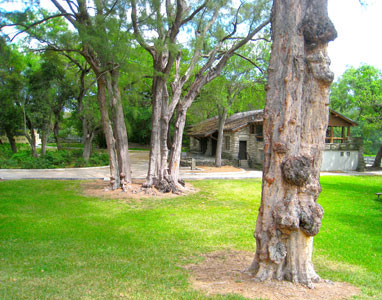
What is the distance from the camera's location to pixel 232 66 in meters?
21.6

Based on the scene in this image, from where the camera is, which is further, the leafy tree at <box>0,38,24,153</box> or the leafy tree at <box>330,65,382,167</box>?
the leafy tree at <box>330,65,382,167</box>

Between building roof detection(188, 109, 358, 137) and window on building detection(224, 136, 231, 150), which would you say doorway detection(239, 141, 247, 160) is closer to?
window on building detection(224, 136, 231, 150)

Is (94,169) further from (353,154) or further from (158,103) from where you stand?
(353,154)

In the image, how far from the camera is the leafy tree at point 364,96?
25.9 m

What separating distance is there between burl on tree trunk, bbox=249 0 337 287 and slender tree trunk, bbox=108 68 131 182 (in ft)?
32.9

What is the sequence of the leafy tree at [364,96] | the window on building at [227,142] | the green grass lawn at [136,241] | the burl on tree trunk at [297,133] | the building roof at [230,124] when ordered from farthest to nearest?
the window on building at [227,142]
the building roof at [230,124]
the leafy tree at [364,96]
the green grass lawn at [136,241]
the burl on tree trunk at [297,133]

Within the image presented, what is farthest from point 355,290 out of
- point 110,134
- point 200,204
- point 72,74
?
point 72,74

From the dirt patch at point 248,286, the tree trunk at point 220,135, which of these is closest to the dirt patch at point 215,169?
the tree trunk at point 220,135

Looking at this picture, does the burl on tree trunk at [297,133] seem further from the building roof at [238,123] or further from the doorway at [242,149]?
the doorway at [242,149]

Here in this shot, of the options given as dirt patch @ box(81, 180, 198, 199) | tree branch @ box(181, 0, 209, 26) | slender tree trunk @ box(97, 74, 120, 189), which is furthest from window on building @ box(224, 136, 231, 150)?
tree branch @ box(181, 0, 209, 26)

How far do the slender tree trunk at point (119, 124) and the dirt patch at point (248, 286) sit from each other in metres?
9.13

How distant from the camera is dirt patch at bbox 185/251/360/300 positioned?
14.3 ft

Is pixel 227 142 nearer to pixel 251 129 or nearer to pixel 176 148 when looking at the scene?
pixel 251 129

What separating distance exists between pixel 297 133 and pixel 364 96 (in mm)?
26201
